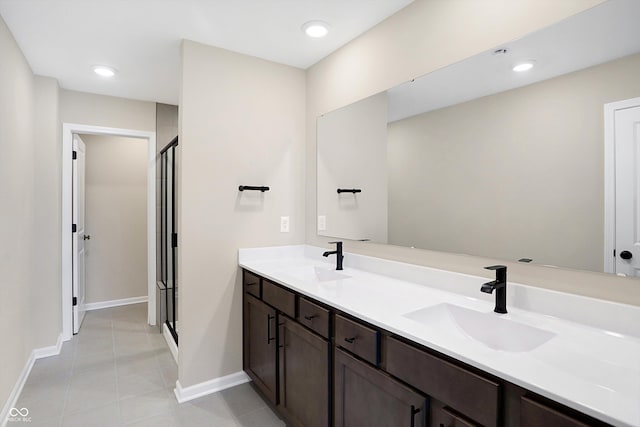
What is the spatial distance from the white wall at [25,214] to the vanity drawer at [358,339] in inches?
81.7

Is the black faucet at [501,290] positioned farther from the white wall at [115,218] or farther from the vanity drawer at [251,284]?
the white wall at [115,218]

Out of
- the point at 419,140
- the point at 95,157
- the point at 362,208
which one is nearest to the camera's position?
the point at 419,140

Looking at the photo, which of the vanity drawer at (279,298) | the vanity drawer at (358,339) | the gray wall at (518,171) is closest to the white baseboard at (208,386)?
the vanity drawer at (279,298)

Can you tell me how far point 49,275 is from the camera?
9.87 feet

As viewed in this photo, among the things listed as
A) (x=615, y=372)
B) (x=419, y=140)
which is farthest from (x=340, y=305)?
(x=419, y=140)

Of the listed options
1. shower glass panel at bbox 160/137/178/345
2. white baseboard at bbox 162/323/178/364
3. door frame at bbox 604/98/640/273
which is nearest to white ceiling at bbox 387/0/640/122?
door frame at bbox 604/98/640/273

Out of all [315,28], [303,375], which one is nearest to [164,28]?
[315,28]

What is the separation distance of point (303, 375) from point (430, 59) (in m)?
1.78

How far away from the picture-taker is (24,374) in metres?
2.55

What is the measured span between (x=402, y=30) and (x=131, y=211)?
404 cm

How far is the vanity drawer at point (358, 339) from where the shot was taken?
1276mm

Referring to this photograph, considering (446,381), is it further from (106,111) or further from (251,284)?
(106,111)

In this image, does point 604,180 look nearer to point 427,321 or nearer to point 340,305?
point 427,321

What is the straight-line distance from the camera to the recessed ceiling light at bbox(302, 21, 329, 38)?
6.81 ft
